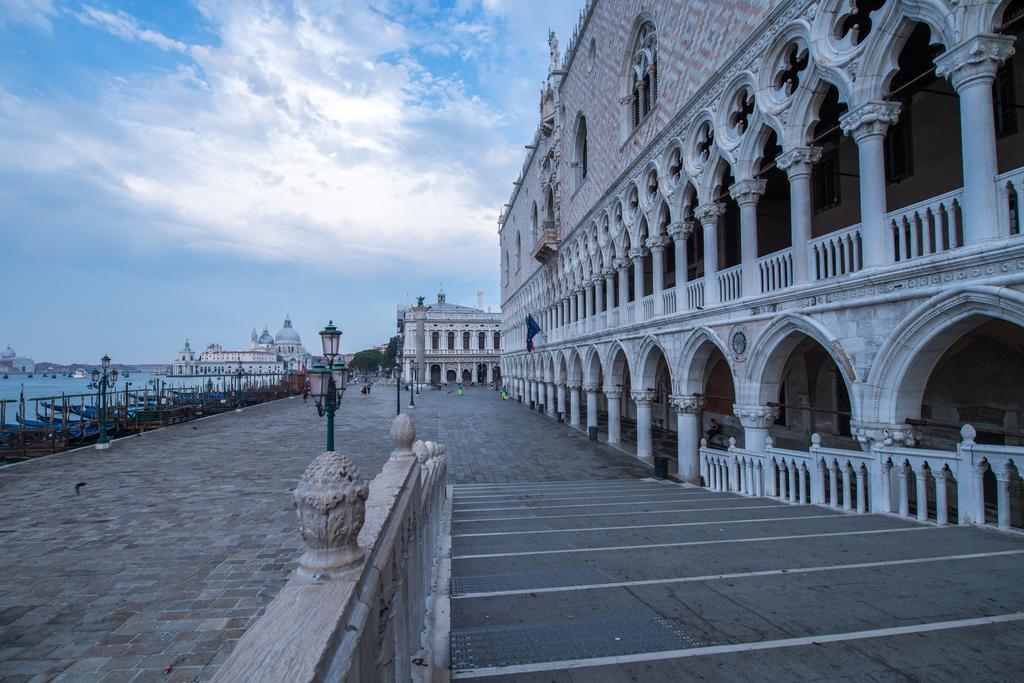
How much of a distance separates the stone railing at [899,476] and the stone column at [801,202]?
2747 millimetres

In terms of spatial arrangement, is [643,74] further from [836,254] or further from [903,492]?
[903,492]

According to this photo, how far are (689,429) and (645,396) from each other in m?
2.78

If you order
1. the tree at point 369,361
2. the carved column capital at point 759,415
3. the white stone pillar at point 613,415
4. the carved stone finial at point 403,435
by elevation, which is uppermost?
the tree at point 369,361

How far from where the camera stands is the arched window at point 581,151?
23.0 meters

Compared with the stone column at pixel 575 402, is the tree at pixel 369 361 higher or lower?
higher

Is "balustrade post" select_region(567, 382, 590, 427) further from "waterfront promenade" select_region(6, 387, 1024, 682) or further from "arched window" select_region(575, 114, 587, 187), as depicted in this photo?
"waterfront promenade" select_region(6, 387, 1024, 682)

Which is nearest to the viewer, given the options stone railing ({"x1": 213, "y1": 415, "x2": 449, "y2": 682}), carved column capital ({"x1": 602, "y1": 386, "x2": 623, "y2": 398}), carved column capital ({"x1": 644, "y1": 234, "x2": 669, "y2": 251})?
stone railing ({"x1": 213, "y1": 415, "x2": 449, "y2": 682})

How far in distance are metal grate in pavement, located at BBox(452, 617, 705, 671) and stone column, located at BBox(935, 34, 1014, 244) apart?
18.2ft

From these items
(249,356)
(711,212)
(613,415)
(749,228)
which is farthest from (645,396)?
(249,356)

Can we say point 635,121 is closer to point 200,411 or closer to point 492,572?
point 492,572

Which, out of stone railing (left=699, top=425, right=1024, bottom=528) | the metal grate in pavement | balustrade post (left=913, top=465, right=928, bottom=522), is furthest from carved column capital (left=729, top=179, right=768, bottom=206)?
the metal grate in pavement

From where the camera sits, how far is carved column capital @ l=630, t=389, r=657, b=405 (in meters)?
14.9

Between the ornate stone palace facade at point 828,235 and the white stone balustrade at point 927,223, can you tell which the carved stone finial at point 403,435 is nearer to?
the ornate stone palace facade at point 828,235

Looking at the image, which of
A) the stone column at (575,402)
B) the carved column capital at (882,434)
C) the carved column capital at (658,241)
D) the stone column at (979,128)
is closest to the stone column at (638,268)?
the carved column capital at (658,241)
